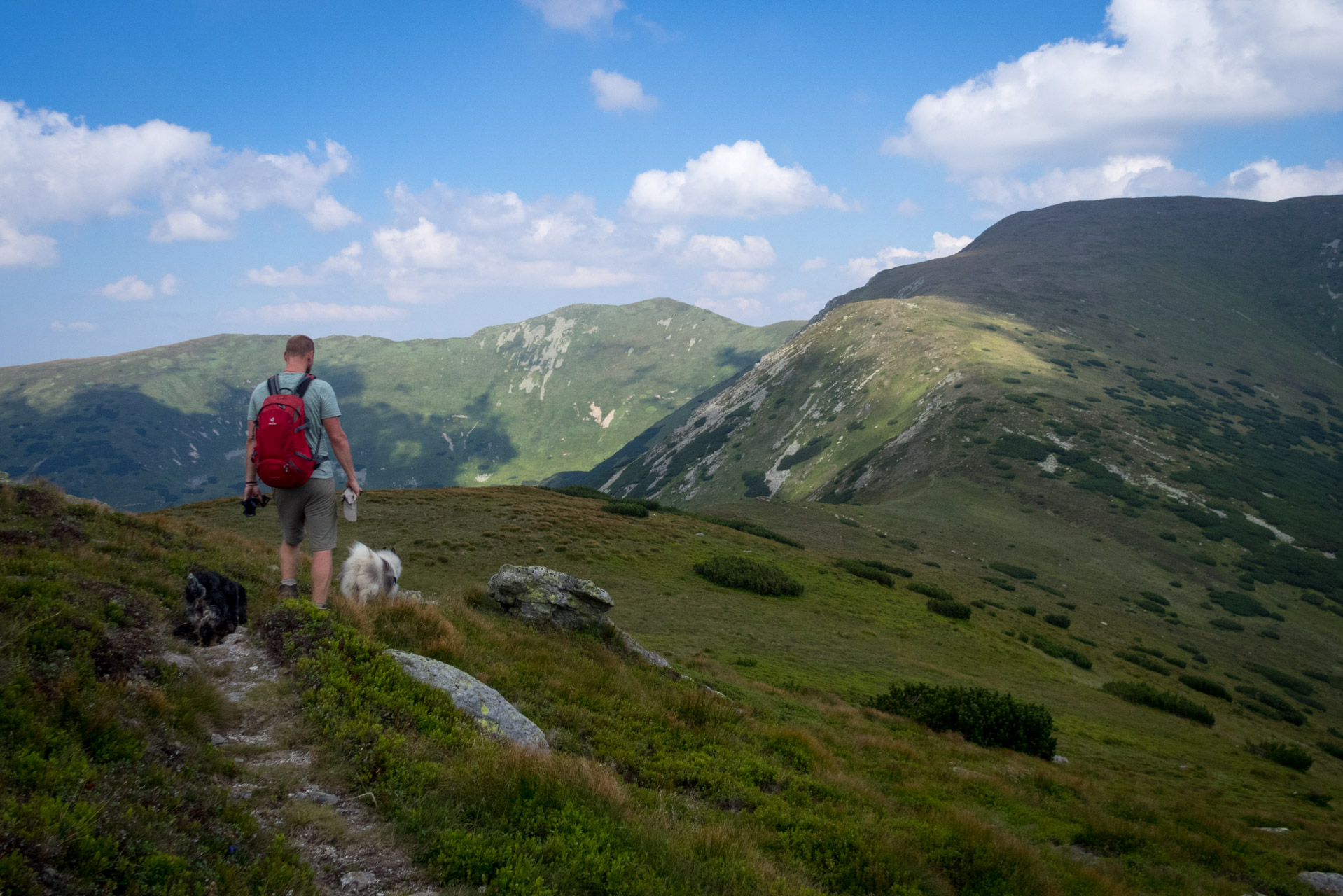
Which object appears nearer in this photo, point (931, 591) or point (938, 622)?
point (938, 622)

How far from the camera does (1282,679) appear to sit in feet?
122

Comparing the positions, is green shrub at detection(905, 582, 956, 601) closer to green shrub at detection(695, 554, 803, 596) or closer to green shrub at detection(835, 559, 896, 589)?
green shrub at detection(835, 559, 896, 589)

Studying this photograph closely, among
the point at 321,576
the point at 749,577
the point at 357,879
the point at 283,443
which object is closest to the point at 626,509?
the point at 749,577

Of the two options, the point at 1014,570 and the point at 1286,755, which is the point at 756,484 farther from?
the point at 1286,755

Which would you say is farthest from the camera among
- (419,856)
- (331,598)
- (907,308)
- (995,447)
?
(907,308)

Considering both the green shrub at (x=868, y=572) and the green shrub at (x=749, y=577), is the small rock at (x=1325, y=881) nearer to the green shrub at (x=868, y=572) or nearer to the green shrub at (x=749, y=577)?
the green shrub at (x=749, y=577)

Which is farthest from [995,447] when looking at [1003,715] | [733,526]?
[1003,715]

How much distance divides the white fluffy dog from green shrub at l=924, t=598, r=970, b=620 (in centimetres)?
2975

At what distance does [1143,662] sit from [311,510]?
41.6 meters

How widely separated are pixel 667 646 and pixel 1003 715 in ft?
33.8

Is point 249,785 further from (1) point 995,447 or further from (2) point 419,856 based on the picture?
(1) point 995,447

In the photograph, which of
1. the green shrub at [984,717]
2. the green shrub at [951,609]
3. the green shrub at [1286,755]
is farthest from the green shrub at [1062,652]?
the green shrub at [984,717]

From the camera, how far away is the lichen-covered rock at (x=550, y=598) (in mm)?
14539

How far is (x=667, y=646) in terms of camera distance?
2106cm
